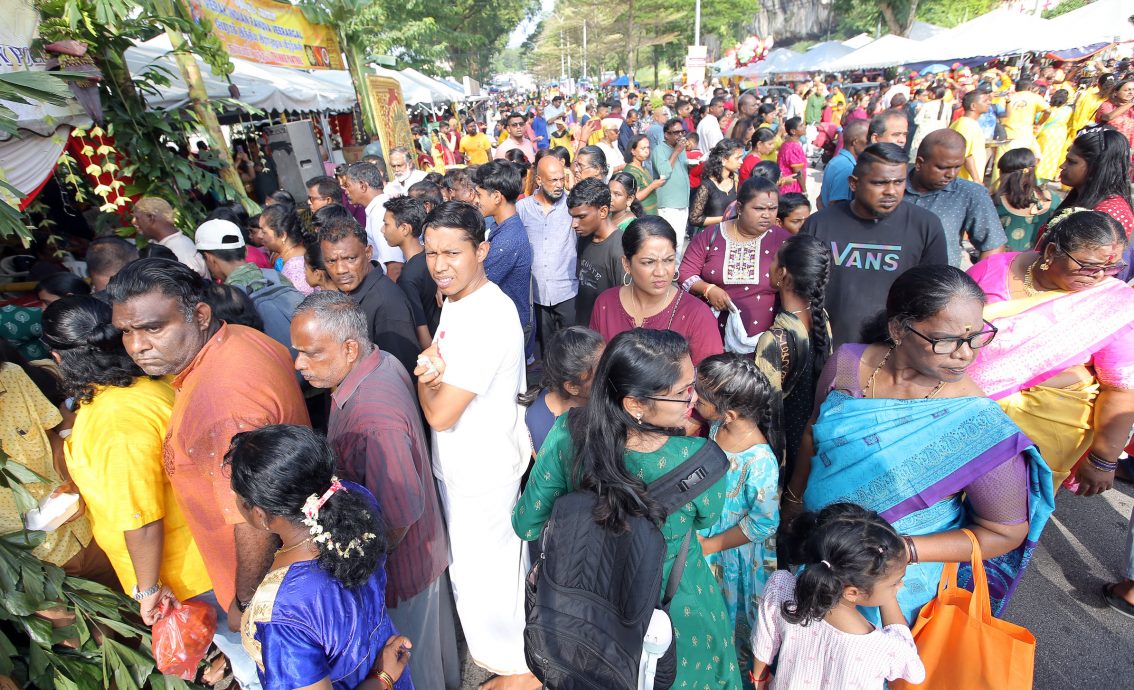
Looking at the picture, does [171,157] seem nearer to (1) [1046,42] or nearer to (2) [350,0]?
(2) [350,0]

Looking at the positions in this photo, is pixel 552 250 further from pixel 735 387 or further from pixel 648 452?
pixel 648 452

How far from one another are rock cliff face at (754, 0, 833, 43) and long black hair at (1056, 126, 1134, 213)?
57.1 meters

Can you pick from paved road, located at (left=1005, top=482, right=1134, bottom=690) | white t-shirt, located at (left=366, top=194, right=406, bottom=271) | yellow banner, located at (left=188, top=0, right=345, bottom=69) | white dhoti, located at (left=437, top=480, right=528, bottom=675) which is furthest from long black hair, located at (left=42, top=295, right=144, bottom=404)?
yellow banner, located at (left=188, top=0, right=345, bottom=69)

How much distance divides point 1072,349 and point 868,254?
1.02 m

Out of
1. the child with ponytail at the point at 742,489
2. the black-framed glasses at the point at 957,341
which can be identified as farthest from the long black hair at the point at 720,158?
the black-framed glasses at the point at 957,341

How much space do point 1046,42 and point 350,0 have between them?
56.5 feet

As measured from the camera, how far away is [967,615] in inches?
70.2

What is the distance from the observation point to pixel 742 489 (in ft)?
6.55

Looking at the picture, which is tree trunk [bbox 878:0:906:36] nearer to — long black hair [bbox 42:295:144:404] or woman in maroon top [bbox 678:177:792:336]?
woman in maroon top [bbox 678:177:792:336]

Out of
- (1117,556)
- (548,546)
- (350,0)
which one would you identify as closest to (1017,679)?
(548,546)

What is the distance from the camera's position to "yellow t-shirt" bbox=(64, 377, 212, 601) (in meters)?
1.94

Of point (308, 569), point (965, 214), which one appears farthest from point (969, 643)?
point (965, 214)

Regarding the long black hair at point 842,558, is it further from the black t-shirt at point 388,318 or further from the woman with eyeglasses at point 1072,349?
the black t-shirt at point 388,318

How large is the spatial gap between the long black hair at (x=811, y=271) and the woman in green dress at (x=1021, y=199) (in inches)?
106
